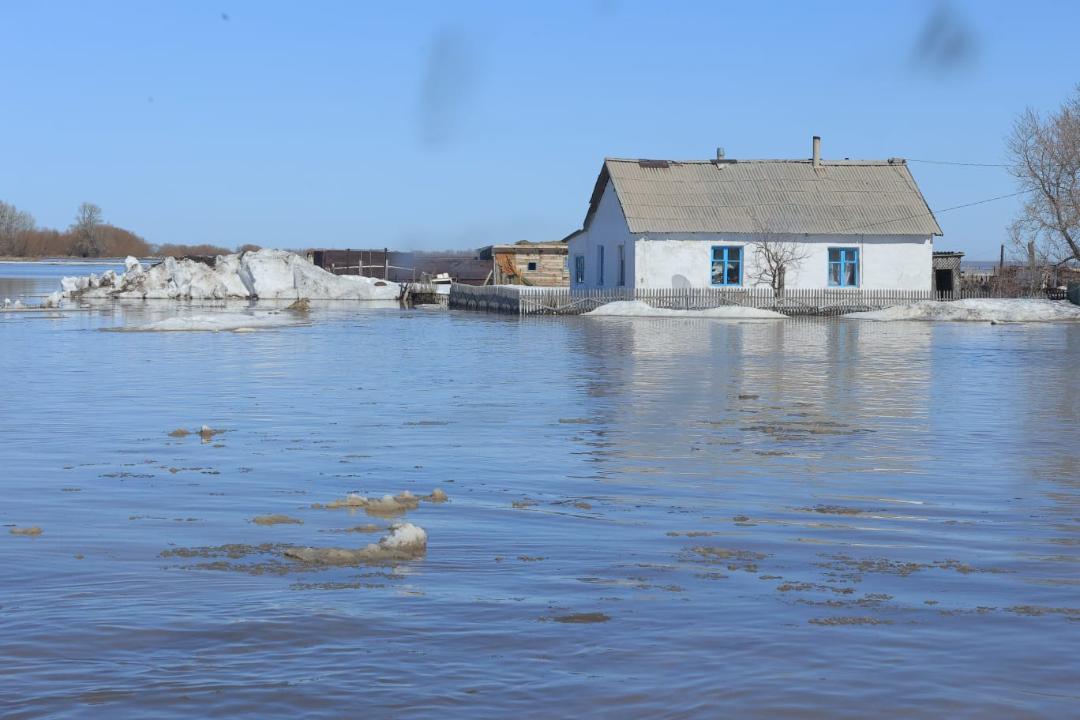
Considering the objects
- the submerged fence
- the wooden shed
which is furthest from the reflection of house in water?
the wooden shed

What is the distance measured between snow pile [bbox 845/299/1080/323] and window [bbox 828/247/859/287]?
2.60 m

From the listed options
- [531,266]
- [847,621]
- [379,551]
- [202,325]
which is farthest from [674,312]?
[847,621]

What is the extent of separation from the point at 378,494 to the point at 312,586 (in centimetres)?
323

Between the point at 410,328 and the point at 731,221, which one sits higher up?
the point at 731,221

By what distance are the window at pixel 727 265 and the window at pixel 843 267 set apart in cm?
353

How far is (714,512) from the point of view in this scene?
9.76m

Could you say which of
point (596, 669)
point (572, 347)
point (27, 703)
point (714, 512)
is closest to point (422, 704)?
point (596, 669)

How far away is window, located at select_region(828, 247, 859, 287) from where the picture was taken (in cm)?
A: 5044

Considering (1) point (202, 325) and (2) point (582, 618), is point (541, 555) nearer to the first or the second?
(2) point (582, 618)

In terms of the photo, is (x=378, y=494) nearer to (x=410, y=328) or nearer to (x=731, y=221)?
(x=410, y=328)

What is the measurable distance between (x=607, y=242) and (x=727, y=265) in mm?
5930

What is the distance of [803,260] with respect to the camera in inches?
1971

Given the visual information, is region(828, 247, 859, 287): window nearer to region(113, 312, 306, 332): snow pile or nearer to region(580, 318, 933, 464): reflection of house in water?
region(580, 318, 933, 464): reflection of house in water

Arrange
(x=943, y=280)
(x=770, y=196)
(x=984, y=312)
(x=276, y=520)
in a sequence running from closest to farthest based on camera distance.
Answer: (x=276, y=520) < (x=984, y=312) < (x=770, y=196) < (x=943, y=280)
